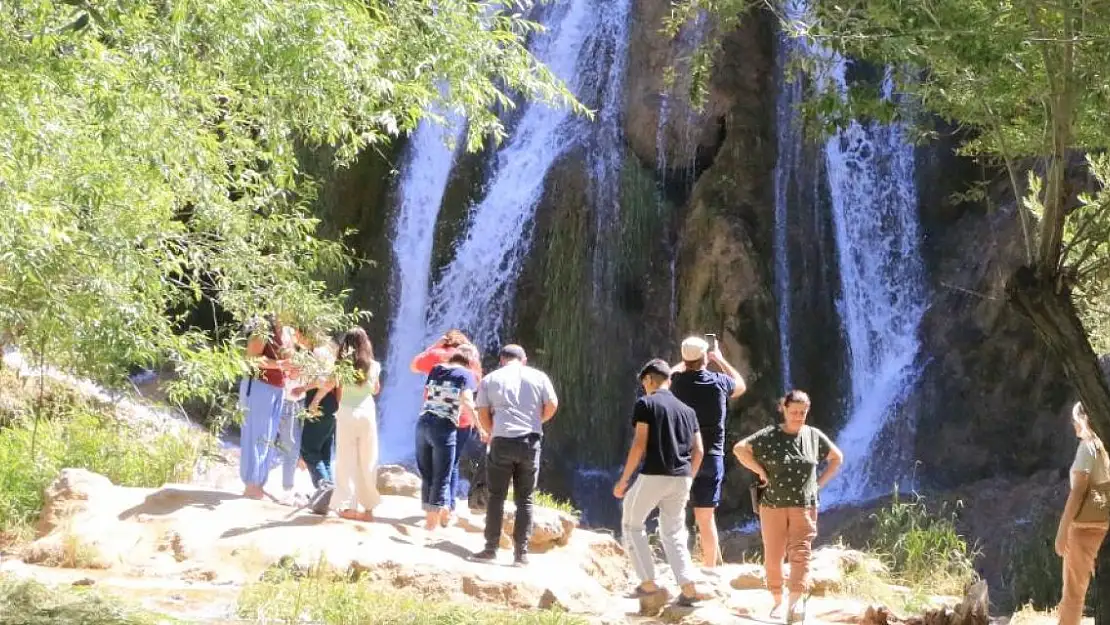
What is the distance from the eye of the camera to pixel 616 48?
19.8 meters

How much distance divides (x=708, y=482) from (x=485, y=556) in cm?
162

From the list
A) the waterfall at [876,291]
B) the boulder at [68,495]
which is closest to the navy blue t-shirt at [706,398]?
the boulder at [68,495]

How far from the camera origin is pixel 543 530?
9188mm

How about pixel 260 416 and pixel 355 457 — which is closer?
pixel 355 457

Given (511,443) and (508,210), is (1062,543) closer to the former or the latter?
(511,443)

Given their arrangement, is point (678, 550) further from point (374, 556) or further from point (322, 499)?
point (322, 499)

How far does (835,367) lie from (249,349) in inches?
427

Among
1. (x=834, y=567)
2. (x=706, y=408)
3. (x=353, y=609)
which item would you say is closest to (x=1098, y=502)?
(x=834, y=567)

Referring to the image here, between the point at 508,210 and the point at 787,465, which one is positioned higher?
the point at 508,210

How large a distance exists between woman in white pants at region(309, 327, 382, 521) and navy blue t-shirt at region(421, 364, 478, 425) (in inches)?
14.9

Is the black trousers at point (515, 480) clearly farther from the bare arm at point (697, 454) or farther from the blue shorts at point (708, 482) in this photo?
the blue shorts at point (708, 482)

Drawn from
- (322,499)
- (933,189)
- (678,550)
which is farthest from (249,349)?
(933,189)

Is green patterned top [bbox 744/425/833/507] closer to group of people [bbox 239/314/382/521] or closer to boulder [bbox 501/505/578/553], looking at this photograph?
boulder [bbox 501/505/578/553]

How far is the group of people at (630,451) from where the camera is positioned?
7.57m
